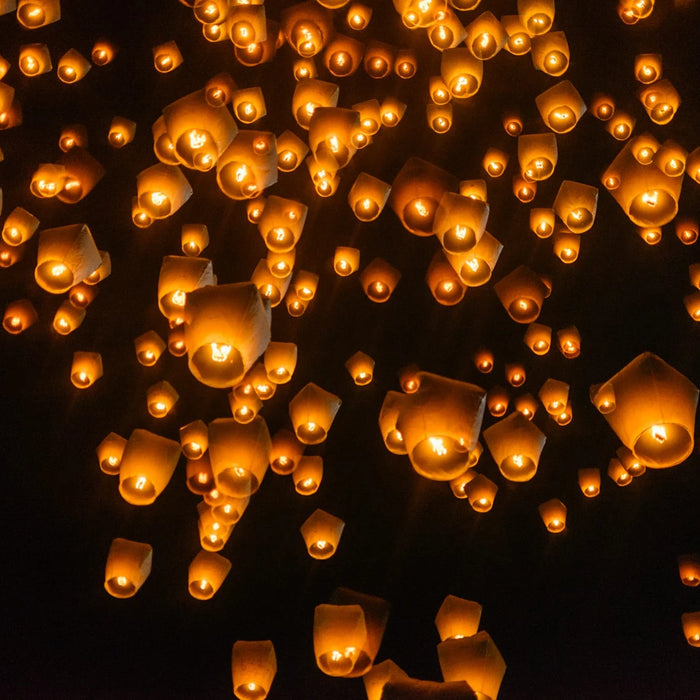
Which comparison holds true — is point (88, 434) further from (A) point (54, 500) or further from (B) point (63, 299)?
(B) point (63, 299)


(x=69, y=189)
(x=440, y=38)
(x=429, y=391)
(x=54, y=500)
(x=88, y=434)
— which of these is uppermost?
(x=440, y=38)

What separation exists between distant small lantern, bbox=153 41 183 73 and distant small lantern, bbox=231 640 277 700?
8.41 ft

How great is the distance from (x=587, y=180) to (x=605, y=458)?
1.54 m

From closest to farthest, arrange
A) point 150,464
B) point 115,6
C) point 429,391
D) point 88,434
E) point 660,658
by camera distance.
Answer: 1. point 429,391
2. point 150,464
3. point 115,6
4. point 88,434
5. point 660,658

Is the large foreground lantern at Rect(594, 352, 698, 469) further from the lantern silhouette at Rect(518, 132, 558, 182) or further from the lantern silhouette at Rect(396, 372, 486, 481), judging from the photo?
the lantern silhouette at Rect(518, 132, 558, 182)

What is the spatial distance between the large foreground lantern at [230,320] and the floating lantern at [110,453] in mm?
1584

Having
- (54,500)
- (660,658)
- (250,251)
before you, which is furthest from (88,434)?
(660,658)

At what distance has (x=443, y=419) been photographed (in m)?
1.68

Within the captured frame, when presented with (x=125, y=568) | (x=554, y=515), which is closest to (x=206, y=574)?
(x=125, y=568)

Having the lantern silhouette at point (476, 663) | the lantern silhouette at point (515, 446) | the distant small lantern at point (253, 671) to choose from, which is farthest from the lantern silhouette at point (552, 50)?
the distant small lantern at point (253, 671)

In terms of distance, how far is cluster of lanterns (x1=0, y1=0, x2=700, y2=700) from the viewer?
179 cm

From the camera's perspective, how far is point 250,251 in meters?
3.68

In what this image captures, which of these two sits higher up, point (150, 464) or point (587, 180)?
point (587, 180)

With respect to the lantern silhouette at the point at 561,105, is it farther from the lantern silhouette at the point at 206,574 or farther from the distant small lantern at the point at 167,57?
the lantern silhouette at the point at 206,574
